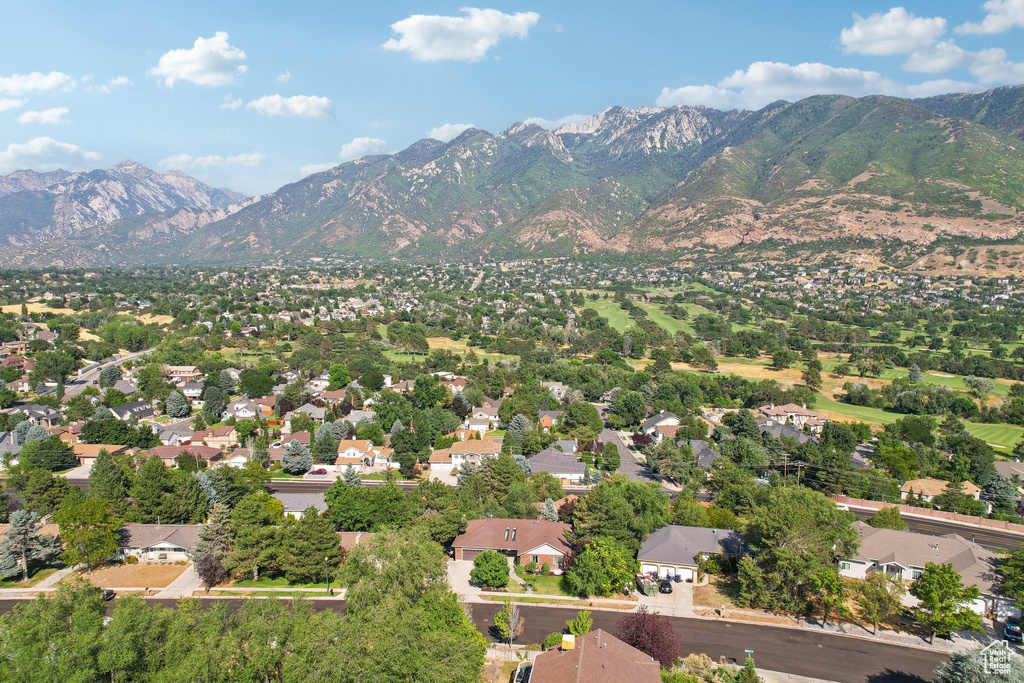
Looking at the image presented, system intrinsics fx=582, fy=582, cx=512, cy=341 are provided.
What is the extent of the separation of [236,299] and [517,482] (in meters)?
116

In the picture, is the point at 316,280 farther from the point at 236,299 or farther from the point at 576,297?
the point at 576,297

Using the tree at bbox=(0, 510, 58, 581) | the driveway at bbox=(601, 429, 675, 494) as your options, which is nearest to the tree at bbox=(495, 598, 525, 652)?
the driveway at bbox=(601, 429, 675, 494)

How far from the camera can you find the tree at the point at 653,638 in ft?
70.3

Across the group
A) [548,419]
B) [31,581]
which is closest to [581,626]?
[31,581]

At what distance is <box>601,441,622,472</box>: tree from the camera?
151 feet

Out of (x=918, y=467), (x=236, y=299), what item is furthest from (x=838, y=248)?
(x=236, y=299)

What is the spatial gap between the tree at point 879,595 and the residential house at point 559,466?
847 inches

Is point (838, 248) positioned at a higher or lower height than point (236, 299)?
higher

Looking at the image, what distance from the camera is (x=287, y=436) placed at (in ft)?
172

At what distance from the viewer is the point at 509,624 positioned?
2408 cm

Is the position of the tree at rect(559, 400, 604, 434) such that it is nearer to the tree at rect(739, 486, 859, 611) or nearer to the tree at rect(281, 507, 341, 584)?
the tree at rect(739, 486, 859, 611)

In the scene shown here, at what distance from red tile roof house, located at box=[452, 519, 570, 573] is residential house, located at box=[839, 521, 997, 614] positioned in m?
14.3

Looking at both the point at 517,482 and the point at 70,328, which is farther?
the point at 70,328

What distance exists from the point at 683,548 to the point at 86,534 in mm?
30717
